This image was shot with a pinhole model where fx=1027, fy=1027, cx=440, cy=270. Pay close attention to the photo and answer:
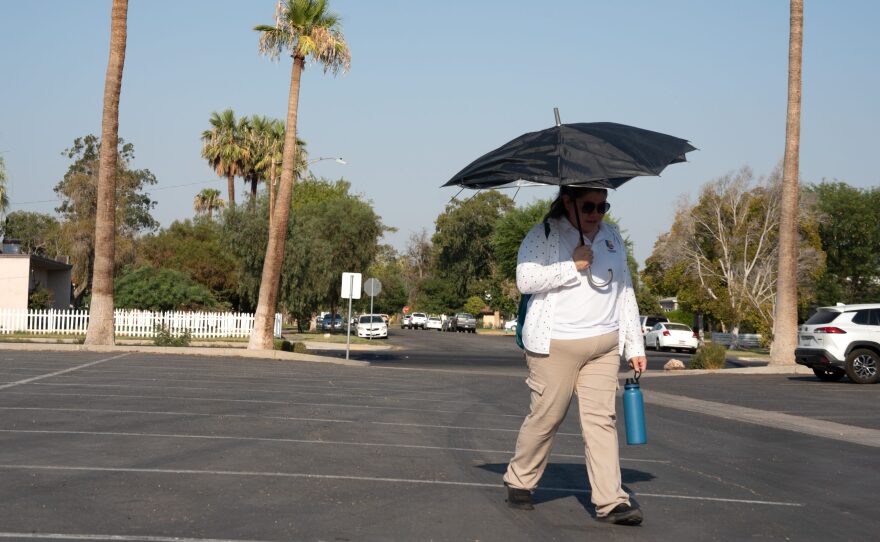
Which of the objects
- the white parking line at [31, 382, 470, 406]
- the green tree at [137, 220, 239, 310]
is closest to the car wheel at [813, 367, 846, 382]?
the white parking line at [31, 382, 470, 406]

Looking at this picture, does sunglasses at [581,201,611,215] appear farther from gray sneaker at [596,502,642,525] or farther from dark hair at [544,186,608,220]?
gray sneaker at [596,502,642,525]

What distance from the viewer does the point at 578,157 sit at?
244 inches

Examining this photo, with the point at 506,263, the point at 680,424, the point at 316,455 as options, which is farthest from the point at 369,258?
the point at 316,455

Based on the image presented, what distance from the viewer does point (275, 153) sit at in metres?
58.0

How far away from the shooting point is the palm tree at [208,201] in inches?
3189

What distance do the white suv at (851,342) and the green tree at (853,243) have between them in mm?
45569

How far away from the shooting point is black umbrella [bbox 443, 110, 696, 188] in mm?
6059

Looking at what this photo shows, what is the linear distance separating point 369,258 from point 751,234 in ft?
81.1

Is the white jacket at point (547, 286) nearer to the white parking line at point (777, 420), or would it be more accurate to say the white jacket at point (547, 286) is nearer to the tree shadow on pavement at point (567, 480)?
the tree shadow on pavement at point (567, 480)

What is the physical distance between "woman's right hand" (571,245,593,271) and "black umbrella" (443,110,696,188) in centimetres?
40

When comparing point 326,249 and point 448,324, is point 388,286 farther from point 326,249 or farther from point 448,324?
point 326,249

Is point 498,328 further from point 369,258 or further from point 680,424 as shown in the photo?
point 680,424

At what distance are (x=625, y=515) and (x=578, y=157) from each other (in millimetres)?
2162

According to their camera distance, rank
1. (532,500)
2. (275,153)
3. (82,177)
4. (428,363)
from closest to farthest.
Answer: (532,500)
(428,363)
(275,153)
(82,177)
